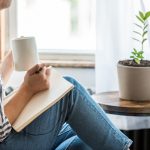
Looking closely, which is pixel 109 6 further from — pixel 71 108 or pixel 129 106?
pixel 71 108

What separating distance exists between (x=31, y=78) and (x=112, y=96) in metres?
0.52

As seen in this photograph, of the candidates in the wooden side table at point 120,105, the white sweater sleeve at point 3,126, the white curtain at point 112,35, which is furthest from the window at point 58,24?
the white sweater sleeve at point 3,126

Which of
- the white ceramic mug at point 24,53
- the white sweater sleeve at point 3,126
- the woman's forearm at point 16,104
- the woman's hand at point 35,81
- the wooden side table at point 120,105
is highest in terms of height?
the white ceramic mug at point 24,53

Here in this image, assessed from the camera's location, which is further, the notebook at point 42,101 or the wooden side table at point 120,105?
the wooden side table at point 120,105

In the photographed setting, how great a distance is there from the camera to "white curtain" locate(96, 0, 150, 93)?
1802 millimetres

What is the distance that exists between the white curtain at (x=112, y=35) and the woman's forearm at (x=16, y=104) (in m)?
0.76

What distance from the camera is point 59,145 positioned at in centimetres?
132

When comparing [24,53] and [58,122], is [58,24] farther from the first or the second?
[58,122]

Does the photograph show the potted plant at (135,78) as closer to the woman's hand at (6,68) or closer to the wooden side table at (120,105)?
Result: the wooden side table at (120,105)

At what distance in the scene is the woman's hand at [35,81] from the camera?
3.83 ft

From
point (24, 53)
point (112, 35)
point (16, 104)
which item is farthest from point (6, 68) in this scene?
point (112, 35)

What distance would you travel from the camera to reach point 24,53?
4.12 feet

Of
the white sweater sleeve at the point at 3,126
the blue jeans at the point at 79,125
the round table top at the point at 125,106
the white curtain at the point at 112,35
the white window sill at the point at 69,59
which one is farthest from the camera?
the white window sill at the point at 69,59

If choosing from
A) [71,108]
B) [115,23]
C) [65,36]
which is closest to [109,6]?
[115,23]
